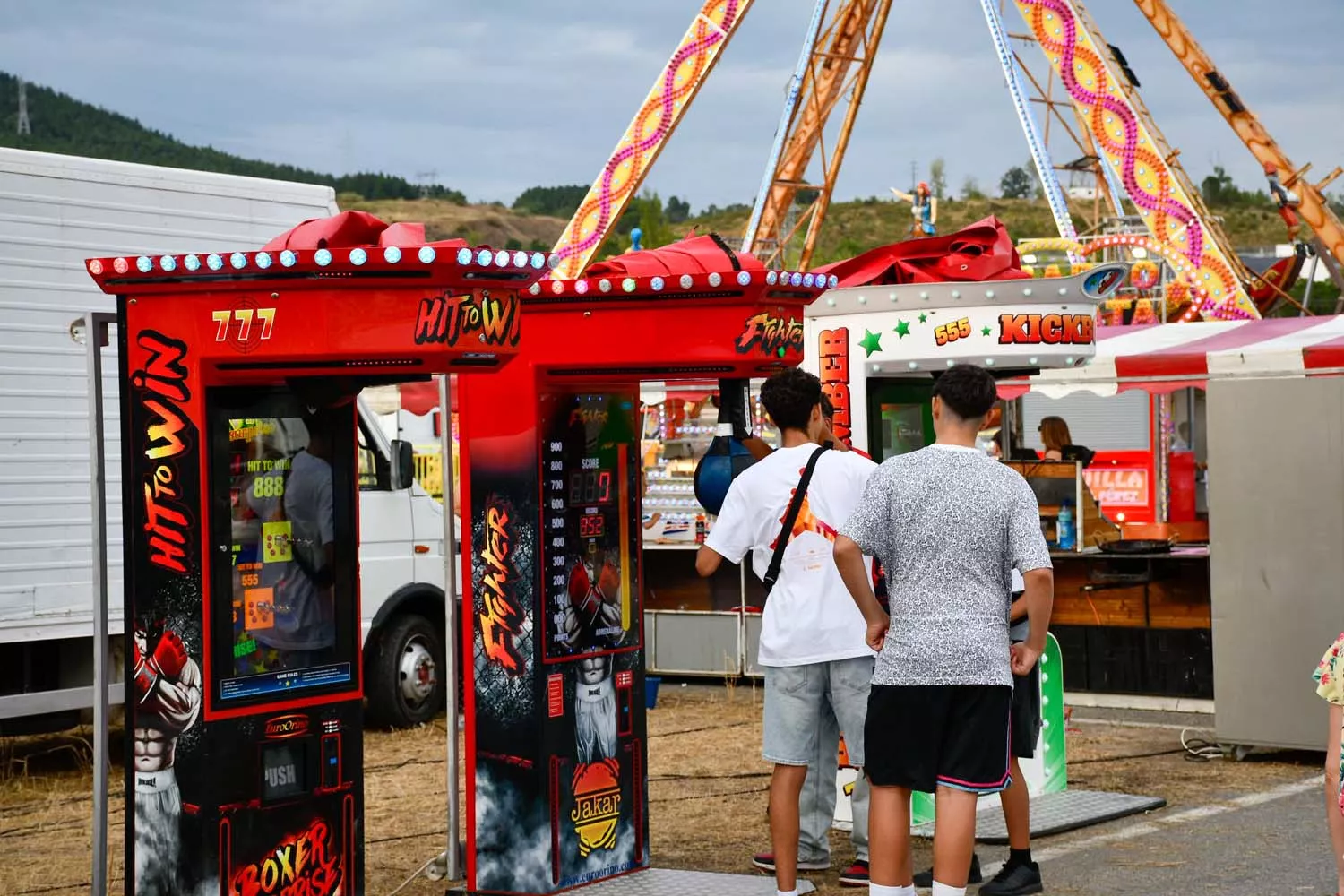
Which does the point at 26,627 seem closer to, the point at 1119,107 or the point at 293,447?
the point at 293,447

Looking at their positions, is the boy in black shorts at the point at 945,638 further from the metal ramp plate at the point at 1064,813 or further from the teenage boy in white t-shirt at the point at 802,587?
the metal ramp plate at the point at 1064,813

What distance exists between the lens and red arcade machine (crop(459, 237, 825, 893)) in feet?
21.9

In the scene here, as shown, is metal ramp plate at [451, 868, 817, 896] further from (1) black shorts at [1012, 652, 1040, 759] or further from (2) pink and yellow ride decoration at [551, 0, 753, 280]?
(2) pink and yellow ride decoration at [551, 0, 753, 280]

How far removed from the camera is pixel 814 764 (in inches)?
267

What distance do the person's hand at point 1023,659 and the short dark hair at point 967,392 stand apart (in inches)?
28.7

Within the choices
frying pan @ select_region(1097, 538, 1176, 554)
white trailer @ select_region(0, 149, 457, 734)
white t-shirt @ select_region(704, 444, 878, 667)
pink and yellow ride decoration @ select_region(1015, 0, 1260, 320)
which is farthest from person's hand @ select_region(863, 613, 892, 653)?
pink and yellow ride decoration @ select_region(1015, 0, 1260, 320)

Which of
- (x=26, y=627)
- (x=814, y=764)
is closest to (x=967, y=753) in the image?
(x=814, y=764)

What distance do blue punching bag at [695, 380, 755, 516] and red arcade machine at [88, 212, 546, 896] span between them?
4.03 ft

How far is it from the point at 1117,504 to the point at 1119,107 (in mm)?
5592

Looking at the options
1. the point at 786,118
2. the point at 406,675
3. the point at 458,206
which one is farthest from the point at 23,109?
the point at 406,675

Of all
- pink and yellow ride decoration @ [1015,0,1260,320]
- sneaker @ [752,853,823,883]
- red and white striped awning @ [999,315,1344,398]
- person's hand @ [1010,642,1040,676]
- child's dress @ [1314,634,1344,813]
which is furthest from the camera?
pink and yellow ride decoration @ [1015,0,1260,320]

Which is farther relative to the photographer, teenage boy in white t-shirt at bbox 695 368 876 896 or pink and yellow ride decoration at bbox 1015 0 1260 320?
pink and yellow ride decoration at bbox 1015 0 1260 320

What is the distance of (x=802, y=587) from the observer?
6445mm

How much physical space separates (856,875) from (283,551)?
273 cm
